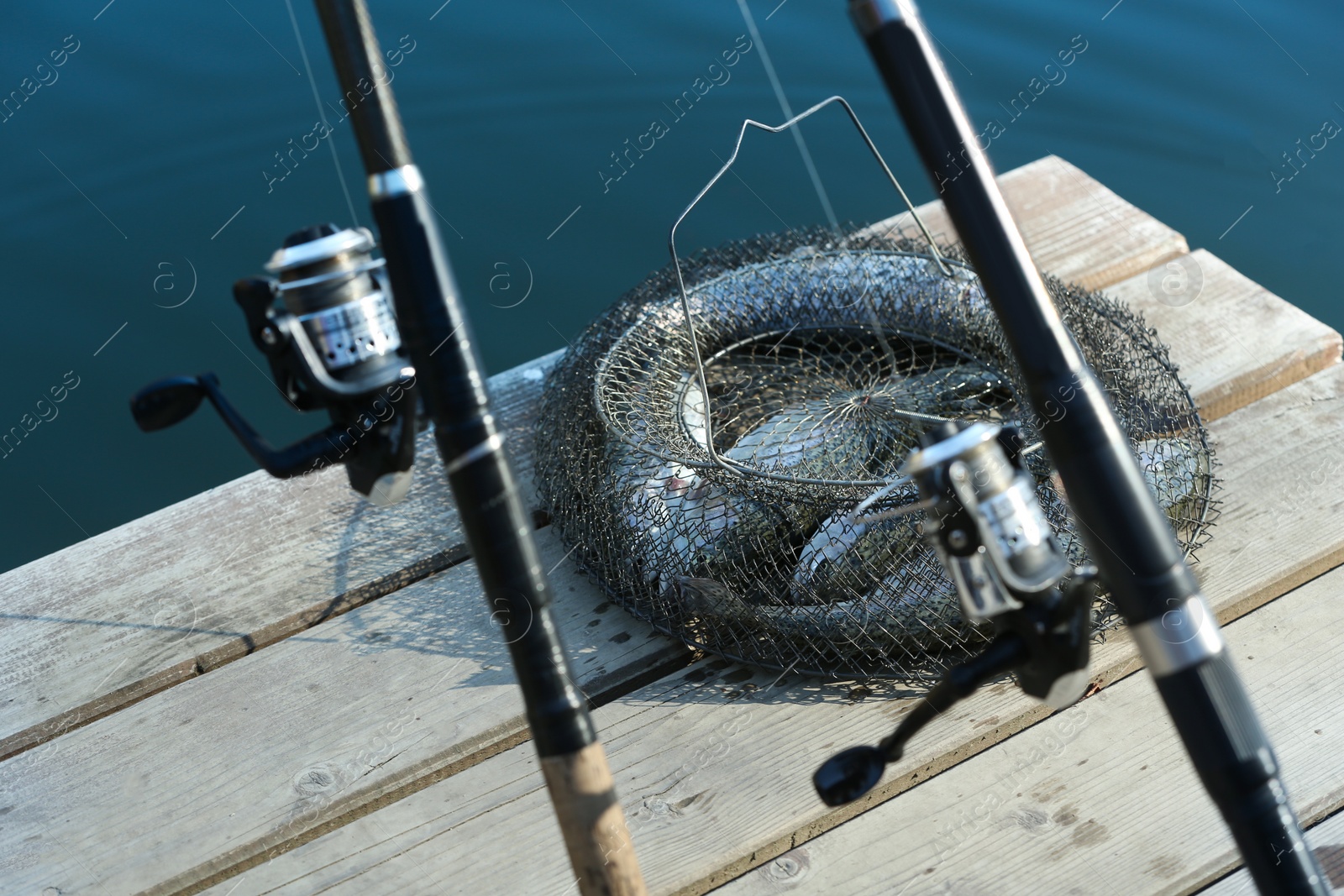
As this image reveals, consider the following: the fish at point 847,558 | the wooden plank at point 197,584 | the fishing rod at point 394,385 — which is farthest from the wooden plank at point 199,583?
the fishing rod at point 394,385

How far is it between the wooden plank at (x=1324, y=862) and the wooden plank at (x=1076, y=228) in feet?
4.82

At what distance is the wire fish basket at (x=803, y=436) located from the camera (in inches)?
70.5

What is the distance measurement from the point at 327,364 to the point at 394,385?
58mm

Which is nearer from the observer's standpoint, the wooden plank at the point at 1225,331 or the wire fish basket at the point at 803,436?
the wire fish basket at the point at 803,436

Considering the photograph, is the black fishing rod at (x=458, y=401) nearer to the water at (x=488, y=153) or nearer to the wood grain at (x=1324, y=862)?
the wood grain at (x=1324, y=862)

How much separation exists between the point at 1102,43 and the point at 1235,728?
5041mm

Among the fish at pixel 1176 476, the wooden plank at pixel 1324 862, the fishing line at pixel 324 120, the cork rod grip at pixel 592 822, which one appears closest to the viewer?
the cork rod grip at pixel 592 822

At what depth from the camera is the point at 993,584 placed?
3.02 feet

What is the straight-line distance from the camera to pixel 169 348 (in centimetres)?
411

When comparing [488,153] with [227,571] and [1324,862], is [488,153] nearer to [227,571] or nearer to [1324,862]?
[227,571]

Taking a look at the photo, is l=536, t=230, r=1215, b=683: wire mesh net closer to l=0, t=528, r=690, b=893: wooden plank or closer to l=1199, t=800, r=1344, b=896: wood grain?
l=0, t=528, r=690, b=893: wooden plank

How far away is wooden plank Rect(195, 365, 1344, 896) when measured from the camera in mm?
1602

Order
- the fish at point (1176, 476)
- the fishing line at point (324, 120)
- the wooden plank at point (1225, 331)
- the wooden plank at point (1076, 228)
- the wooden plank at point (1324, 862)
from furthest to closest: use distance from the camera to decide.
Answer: the wooden plank at point (1076, 228) < the wooden plank at point (1225, 331) < the fish at point (1176, 476) < the fishing line at point (324, 120) < the wooden plank at point (1324, 862)

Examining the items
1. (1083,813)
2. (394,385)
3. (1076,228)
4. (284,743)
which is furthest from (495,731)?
(1076,228)
